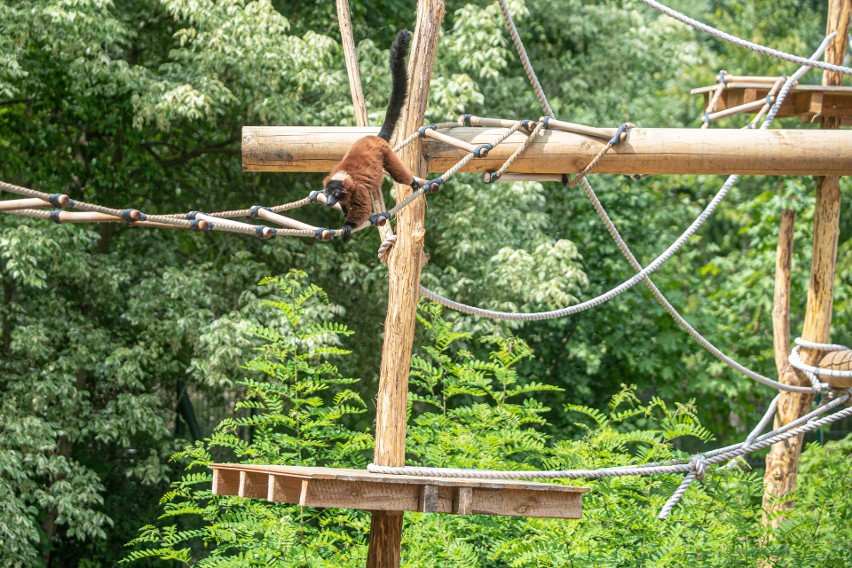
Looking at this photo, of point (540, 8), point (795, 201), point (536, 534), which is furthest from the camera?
point (540, 8)

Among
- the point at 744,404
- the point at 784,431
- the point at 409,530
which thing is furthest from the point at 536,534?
the point at 744,404

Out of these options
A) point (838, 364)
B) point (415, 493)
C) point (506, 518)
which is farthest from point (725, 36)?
point (506, 518)

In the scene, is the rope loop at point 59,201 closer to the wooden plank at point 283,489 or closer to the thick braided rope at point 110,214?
the thick braided rope at point 110,214

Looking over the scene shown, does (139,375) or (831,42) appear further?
(139,375)

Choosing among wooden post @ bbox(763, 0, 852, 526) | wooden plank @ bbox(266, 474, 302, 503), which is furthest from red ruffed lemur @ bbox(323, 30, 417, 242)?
wooden post @ bbox(763, 0, 852, 526)

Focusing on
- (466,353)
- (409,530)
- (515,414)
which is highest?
(466,353)

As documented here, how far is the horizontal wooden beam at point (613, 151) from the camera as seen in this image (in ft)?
11.7

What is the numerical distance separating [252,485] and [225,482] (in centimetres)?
22

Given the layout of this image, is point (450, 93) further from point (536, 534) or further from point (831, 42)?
point (536, 534)

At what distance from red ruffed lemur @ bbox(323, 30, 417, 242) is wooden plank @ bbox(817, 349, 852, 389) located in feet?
7.38

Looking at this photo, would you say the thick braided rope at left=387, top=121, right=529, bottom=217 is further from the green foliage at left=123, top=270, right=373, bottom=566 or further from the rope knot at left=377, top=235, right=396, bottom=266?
the green foliage at left=123, top=270, right=373, bottom=566

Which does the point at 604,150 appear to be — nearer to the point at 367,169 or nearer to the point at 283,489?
the point at 367,169

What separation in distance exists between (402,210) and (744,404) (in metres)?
7.13

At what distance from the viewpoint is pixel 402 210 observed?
3326mm
